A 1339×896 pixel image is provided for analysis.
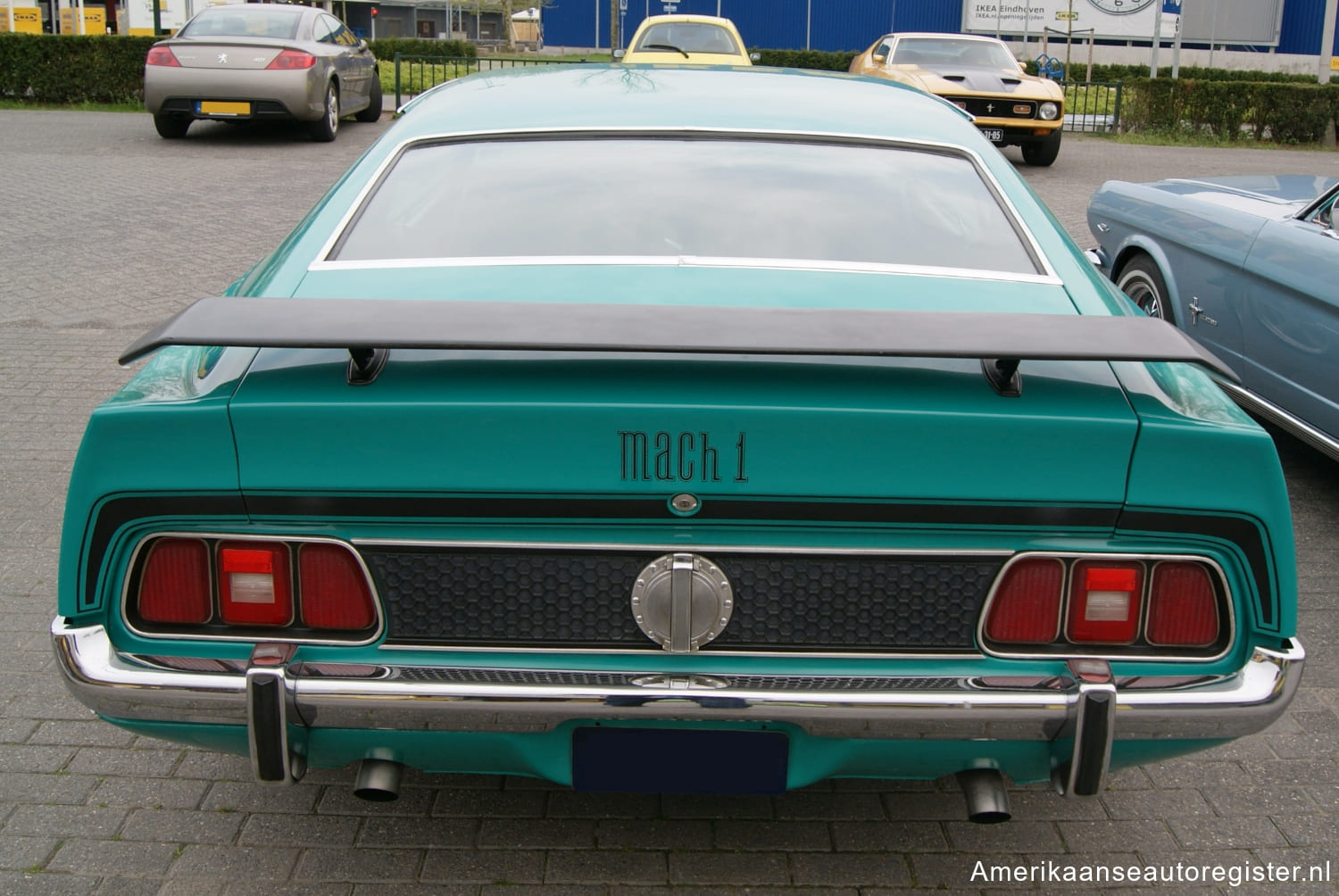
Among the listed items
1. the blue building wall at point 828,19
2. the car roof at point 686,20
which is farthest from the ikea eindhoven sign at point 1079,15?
the car roof at point 686,20

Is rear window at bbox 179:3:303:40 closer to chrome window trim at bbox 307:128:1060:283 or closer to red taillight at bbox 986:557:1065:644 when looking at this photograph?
chrome window trim at bbox 307:128:1060:283

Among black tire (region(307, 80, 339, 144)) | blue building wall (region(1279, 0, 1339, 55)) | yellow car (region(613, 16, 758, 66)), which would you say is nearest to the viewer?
black tire (region(307, 80, 339, 144))

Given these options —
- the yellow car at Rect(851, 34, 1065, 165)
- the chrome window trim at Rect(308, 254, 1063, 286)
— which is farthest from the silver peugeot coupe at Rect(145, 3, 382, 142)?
the chrome window trim at Rect(308, 254, 1063, 286)

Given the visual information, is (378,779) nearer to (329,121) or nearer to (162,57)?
(162,57)

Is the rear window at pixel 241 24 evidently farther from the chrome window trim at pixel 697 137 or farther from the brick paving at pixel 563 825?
the chrome window trim at pixel 697 137

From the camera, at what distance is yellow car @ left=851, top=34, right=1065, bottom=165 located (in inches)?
550

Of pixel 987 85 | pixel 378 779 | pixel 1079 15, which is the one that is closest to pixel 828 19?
pixel 1079 15

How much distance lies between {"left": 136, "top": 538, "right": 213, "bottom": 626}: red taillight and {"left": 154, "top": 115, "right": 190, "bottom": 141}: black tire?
1391cm

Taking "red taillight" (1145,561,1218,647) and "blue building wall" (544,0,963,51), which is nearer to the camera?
"red taillight" (1145,561,1218,647)

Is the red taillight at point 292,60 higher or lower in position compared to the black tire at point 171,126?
higher

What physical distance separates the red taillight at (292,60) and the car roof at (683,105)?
1119 centimetres

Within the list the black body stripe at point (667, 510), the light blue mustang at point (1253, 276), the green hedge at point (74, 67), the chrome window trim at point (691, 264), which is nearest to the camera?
the black body stripe at point (667, 510)

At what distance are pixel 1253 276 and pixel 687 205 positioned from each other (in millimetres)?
3193

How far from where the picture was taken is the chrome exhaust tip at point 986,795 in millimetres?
2240
